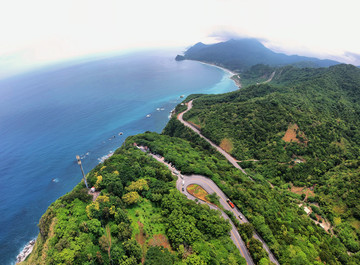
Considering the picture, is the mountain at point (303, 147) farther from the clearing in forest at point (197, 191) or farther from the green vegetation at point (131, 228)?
the green vegetation at point (131, 228)

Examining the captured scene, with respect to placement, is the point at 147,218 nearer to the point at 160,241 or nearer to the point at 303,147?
the point at 160,241

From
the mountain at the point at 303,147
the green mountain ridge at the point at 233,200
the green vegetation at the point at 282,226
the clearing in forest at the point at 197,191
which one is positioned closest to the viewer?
the green mountain ridge at the point at 233,200

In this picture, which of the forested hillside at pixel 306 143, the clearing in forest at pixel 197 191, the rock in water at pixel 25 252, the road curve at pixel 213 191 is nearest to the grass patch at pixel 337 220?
the forested hillside at pixel 306 143

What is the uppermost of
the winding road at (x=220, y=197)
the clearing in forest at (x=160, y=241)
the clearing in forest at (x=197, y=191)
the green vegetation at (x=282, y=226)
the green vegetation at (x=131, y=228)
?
the green vegetation at (x=131, y=228)

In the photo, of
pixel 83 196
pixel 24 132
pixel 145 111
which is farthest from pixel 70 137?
pixel 83 196

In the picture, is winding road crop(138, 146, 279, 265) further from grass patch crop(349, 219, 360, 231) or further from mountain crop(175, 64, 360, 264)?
grass patch crop(349, 219, 360, 231)

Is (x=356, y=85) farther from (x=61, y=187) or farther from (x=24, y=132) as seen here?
(x=24, y=132)

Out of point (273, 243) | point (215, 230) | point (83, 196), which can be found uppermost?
point (83, 196)

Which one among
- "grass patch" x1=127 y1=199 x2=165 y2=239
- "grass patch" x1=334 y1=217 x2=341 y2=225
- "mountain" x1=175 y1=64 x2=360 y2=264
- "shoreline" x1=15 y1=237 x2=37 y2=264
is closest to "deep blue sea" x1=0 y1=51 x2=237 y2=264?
"shoreline" x1=15 y1=237 x2=37 y2=264
